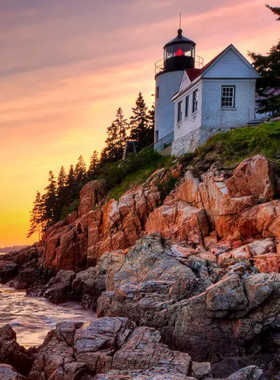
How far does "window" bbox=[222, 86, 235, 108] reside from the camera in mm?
27125

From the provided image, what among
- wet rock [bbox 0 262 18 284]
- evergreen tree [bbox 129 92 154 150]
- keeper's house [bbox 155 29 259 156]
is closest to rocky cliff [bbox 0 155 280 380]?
keeper's house [bbox 155 29 259 156]

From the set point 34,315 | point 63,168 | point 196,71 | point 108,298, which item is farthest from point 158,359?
point 63,168

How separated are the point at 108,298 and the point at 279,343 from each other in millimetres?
5726

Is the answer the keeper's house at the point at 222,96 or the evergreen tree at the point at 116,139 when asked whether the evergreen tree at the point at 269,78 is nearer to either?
the keeper's house at the point at 222,96

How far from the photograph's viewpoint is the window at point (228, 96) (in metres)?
27.1

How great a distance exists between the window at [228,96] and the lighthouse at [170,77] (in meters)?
9.54

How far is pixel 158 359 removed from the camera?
29.1 feet

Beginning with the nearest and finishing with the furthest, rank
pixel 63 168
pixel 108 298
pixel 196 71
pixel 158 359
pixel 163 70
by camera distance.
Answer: pixel 158 359, pixel 108 298, pixel 196 71, pixel 163 70, pixel 63 168

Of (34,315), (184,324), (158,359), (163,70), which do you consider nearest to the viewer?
(158,359)

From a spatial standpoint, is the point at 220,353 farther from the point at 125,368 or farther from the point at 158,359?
the point at 125,368

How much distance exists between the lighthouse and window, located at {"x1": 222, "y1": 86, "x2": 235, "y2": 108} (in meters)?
9.54

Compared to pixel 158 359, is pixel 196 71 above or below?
above

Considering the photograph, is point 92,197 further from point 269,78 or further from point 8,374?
point 8,374

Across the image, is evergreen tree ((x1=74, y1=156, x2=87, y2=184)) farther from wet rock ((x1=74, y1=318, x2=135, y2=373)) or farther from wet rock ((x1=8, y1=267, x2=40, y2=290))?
wet rock ((x1=74, y1=318, x2=135, y2=373))
